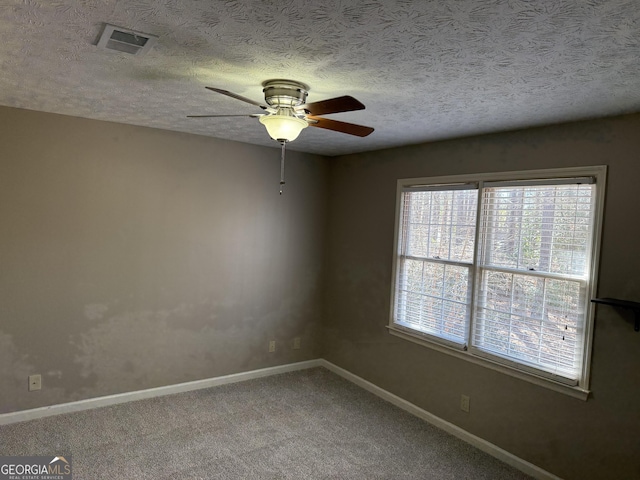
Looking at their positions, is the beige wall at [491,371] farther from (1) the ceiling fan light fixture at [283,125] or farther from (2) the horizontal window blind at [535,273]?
(1) the ceiling fan light fixture at [283,125]

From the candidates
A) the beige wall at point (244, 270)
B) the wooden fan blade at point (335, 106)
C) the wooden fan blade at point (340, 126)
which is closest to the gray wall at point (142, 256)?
the beige wall at point (244, 270)

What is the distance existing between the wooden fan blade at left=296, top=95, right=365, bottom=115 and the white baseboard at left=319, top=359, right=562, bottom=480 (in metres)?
2.68

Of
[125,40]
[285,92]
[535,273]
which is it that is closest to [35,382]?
[125,40]

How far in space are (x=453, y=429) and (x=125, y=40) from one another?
11.1ft

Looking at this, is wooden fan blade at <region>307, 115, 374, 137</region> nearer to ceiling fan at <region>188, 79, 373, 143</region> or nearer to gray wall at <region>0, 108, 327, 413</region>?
ceiling fan at <region>188, 79, 373, 143</region>

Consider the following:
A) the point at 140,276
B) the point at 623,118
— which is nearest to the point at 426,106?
the point at 623,118

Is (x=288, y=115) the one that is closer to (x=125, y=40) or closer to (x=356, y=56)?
(x=356, y=56)

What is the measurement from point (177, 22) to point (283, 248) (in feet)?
10.2

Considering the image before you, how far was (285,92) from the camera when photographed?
221 centimetres

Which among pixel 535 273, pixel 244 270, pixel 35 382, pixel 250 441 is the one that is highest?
pixel 535 273

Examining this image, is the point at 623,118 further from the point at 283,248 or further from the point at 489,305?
the point at 283,248

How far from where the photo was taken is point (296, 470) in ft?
9.53

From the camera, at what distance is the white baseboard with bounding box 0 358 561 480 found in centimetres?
309

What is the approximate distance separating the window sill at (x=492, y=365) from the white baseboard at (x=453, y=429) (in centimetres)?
56
